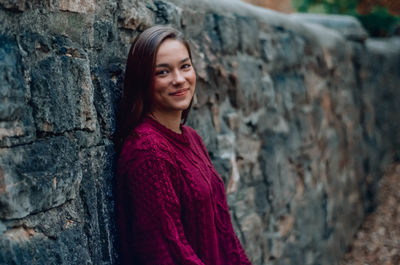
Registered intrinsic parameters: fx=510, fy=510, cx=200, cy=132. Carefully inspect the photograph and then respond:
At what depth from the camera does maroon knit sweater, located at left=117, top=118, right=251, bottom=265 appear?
1.49m

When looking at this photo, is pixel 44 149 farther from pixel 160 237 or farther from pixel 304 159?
pixel 304 159

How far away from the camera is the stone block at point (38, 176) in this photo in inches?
46.0

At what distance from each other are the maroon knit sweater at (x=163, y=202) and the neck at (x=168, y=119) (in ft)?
0.12

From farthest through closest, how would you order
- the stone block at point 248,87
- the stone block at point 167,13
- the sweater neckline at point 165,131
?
the stone block at point 248,87
the stone block at point 167,13
the sweater neckline at point 165,131

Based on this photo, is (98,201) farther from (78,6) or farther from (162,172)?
(78,6)

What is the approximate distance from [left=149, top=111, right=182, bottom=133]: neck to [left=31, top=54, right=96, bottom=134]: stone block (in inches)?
10.2

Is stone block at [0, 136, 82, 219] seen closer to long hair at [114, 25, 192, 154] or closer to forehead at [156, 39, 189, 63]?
long hair at [114, 25, 192, 154]

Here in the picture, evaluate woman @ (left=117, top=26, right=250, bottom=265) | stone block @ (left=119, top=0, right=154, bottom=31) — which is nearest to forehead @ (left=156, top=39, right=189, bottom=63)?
woman @ (left=117, top=26, right=250, bottom=265)

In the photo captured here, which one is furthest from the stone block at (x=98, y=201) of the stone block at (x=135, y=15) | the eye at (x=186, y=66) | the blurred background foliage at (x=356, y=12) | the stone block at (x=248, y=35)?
the blurred background foliage at (x=356, y=12)

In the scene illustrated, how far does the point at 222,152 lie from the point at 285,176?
955mm

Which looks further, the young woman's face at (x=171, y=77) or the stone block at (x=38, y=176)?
the young woman's face at (x=171, y=77)

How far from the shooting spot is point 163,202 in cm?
149

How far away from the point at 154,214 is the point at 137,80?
0.44 m

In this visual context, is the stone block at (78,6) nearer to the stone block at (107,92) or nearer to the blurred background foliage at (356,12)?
the stone block at (107,92)
